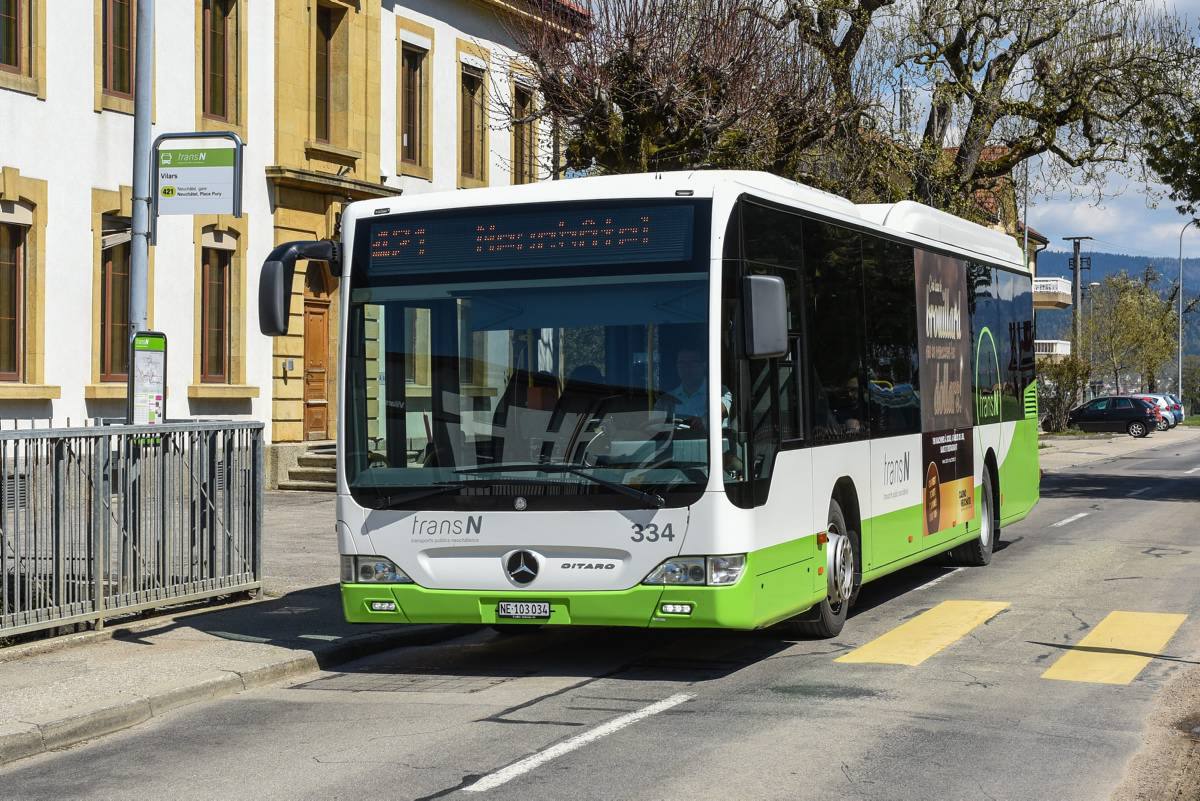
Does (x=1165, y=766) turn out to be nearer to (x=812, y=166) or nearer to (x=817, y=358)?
(x=817, y=358)

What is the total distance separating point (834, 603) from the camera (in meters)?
10.9

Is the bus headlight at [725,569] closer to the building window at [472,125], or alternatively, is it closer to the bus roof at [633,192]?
the bus roof at [633,192]

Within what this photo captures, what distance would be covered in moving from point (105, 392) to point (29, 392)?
125 cm

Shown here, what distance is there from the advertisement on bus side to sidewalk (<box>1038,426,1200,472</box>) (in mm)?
22420

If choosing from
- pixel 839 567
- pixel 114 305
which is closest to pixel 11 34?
pixel 114 305

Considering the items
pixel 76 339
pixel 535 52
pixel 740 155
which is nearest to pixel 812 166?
pixel 740 155

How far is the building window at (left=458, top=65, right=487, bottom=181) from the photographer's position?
99.7ft

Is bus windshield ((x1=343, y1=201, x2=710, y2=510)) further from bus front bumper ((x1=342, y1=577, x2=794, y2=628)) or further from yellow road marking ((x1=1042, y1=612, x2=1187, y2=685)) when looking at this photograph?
yellow road marking ((x1=1042, y1=612, x2=1187, y2=685))

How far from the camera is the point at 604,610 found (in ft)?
30.0

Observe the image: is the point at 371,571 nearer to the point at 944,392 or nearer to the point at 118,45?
the point at 944,392

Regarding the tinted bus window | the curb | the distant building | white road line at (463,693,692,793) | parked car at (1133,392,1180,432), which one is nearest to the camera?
white road line at (463,693,692,793)

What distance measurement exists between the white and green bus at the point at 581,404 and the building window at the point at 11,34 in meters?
12.1

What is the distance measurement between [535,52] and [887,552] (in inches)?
607

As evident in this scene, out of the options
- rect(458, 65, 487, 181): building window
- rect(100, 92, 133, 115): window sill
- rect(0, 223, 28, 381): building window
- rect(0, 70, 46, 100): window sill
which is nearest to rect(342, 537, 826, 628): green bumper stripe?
rect(0, 223, 28, 381): building window
